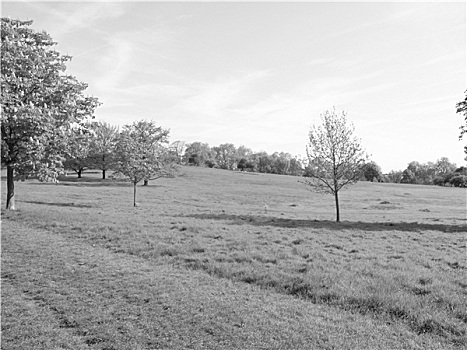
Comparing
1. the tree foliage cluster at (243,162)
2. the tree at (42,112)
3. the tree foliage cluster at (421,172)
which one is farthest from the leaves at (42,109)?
the tree foliage cluster at (421,172)

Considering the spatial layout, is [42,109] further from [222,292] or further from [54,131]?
[222,292]

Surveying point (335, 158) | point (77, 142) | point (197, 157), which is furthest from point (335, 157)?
point (197, 157)

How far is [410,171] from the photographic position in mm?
155875

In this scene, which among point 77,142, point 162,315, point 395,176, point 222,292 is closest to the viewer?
point 162,315

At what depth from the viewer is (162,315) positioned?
8.27 meters

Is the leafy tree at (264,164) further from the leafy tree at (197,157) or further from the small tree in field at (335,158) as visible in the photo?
the small tree in field at (335,158)

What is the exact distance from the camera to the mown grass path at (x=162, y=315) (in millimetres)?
7070

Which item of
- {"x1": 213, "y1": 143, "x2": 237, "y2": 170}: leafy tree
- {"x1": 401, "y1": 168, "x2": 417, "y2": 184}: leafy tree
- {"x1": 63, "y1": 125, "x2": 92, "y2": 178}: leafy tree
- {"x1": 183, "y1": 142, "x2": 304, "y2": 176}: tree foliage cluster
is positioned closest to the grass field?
{"x1": 63, "y1": 125, "x2": 92, "y2": 178}: leafy tree

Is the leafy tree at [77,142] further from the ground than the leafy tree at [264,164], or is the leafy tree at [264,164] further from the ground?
the leafy tree at [264,164]

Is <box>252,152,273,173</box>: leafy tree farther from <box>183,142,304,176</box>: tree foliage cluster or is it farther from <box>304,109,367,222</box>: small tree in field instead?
<box>304,109,367,222</box>: small tree in field

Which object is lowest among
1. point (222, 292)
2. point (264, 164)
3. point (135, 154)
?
point (222, 292)

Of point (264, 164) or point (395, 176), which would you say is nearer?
point (264, 164)

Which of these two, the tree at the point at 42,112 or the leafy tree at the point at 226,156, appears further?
the leafy tree at the point at 226,156

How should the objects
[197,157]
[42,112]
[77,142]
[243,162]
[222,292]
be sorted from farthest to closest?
[243,162], [197,157], [77,142], [42,112], [222,292]
